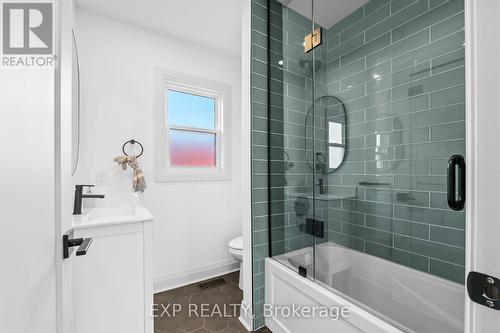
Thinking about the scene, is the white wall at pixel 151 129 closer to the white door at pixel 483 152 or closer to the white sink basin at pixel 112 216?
the white sink basin at pixel 112 216

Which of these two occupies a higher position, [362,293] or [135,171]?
[135,171]

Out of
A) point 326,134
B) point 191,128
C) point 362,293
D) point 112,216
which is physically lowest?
point 362,293

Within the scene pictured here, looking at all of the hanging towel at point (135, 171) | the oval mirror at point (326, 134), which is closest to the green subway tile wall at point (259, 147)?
the oval mirror at point (326, 134)

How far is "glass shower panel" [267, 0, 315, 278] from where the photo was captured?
1.78 metres

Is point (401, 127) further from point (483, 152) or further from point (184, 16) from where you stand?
point (184, 16)

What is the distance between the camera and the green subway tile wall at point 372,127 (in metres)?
1.48

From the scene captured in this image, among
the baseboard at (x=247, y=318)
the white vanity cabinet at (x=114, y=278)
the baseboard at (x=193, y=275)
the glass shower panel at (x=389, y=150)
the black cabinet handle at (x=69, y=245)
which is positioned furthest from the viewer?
the baseboard at (x=193, y=275)

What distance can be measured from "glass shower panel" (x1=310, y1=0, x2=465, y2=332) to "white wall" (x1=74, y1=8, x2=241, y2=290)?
1.17 meters

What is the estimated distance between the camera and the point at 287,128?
1825mm

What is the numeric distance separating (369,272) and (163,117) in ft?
7.76

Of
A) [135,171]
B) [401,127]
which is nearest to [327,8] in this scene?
[401,127]

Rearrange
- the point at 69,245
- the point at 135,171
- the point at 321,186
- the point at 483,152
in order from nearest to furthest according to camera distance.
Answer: the point at 483,152, the point at 69,245, the point at 321,186, the point at 135,171

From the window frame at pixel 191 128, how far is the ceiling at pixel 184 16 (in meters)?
0.42

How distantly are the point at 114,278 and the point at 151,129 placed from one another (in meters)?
1.38
